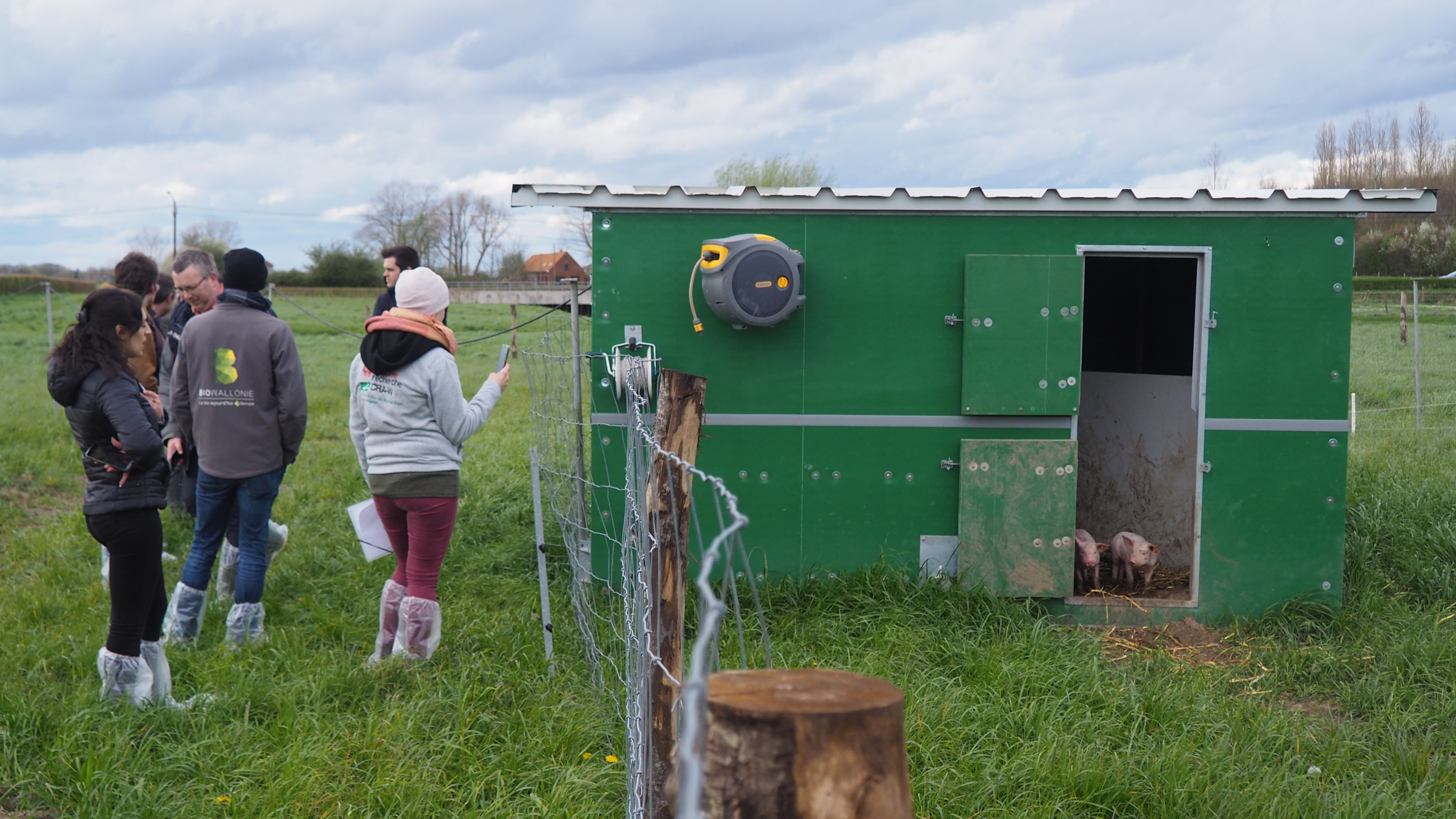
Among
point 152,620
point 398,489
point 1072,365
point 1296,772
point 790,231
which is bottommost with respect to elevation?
point 1296,772

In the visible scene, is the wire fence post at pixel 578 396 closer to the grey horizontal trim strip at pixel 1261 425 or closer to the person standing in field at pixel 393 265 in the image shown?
the person standing in field at pixel 393 265

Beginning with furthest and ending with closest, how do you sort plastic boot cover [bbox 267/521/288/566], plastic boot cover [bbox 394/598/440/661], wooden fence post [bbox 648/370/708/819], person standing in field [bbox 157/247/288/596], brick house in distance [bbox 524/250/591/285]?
brick house in distance [bbox 524/250/591/285], plastic boot cover [bbox 267/521/288/566], person standing in field [bbox 157/247/288/596], plastic boot cover [bbox 394/598/440/661], wooden fence post [bbox 648/370/708/819]

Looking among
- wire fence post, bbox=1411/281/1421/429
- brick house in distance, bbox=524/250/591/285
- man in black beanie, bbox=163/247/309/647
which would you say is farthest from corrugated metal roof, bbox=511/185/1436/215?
brick house in distance, bbox=524/250/591/285

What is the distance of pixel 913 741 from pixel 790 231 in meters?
2.93

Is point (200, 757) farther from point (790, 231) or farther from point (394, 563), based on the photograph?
point (790, 231)

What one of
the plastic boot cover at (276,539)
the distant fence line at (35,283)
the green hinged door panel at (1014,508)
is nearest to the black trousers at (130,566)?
the plastic boot cover at (276,539)

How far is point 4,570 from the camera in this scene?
6453mm

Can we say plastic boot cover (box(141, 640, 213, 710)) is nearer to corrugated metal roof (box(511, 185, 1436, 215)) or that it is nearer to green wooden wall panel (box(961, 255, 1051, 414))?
corrugated metal roof (box(511, 185, 1436, 215))

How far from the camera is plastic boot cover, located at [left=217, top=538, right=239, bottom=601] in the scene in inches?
223

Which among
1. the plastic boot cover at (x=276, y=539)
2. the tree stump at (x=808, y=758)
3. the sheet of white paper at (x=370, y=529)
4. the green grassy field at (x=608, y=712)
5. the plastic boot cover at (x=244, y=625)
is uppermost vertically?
the tree stump at (x=808, y=758)

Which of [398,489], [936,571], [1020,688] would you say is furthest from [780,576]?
[398,489]

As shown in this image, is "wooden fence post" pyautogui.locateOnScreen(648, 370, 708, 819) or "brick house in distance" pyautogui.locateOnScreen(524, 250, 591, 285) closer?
"wooden fence post" pyautogui.locateOnScreen(648, 370, 708, 819)

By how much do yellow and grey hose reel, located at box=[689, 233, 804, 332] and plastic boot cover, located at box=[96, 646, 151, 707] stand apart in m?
2.96

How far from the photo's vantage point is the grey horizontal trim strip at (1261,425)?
5.93m
